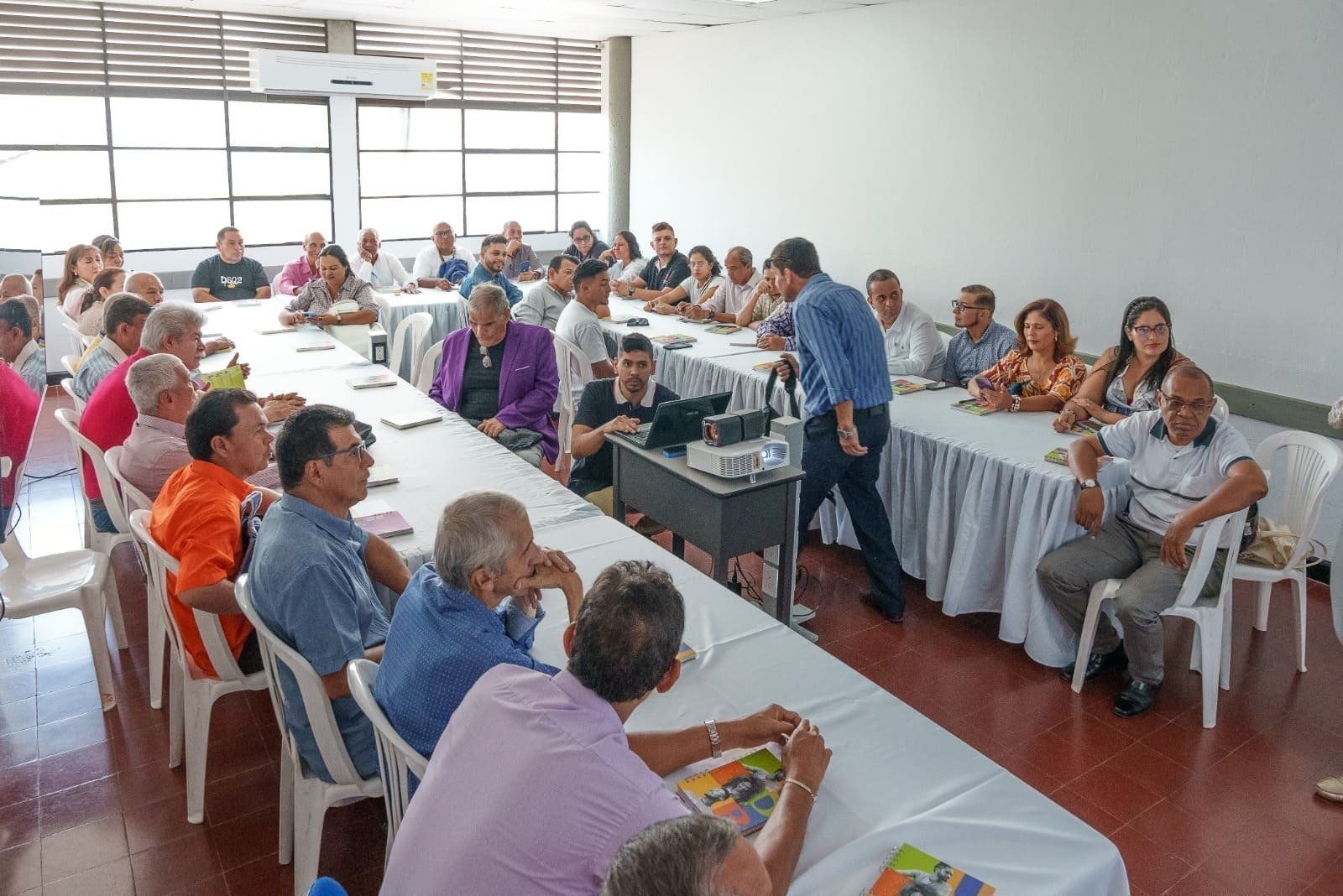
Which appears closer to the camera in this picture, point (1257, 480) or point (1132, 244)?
point (1257, 480)

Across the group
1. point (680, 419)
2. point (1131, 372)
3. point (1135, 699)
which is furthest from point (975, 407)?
point (680, 419)

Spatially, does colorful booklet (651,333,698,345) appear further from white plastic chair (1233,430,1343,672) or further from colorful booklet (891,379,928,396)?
white plastic chair (1233,430,1343,672)

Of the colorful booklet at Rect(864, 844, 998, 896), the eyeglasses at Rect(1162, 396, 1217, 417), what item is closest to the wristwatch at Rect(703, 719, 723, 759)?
the colorful booklet at Rect(864, 844, 998, 896)

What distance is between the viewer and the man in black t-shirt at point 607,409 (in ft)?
12.0

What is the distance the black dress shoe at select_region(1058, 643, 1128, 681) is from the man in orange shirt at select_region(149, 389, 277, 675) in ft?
8.78

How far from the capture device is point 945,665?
3467mm

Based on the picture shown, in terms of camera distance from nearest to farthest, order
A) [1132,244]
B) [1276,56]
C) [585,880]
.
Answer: [585,880] → [1276,56] → [1132,244]

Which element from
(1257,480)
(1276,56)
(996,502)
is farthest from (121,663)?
(1276,56)

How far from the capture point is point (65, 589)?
2.93 meters

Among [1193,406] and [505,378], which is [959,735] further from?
[505,378]

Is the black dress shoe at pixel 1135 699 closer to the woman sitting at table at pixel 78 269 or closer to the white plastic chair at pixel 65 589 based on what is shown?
the white plastic chair at pixel 65 589

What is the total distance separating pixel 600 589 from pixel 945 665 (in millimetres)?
2314

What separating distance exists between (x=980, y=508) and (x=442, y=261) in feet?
19.0

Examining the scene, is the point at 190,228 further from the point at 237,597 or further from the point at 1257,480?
the point at 1257,480
